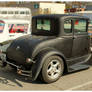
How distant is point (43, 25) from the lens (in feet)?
19.1

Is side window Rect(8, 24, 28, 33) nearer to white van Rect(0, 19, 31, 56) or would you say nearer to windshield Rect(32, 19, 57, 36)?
white van Rect(0, 19, 31, 56)

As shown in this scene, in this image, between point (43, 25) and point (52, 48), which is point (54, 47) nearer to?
point (52, 48)

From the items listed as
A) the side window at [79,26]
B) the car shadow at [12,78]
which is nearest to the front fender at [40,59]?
the car shadow at [12,78]

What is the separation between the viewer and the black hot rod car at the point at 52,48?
480 centimetres

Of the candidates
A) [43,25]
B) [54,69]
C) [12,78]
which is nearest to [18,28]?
[43,25]

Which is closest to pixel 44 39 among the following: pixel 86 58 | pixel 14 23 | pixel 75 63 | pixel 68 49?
pixel 68 49

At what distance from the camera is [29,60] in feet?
15.6

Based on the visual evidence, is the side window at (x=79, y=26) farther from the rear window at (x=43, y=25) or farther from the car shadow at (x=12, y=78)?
the car shadow at (x=12, y=78)

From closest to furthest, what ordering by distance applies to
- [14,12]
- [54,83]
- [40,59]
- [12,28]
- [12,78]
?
[40,59] < [54,83] < [12,78] < [12,28] < [14,12]

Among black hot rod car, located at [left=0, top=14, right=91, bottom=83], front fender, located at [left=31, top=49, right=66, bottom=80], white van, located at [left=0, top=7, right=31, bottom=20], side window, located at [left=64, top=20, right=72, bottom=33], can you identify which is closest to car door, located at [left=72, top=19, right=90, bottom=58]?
black hot rod car, located at [left=0, top=14, right=91, bottom=83]

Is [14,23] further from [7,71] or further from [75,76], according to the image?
[75,76]

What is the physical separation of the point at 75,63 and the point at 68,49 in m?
0.55

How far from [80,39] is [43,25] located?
1258 millimetres

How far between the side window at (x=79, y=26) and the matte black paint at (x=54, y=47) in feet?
0.46
